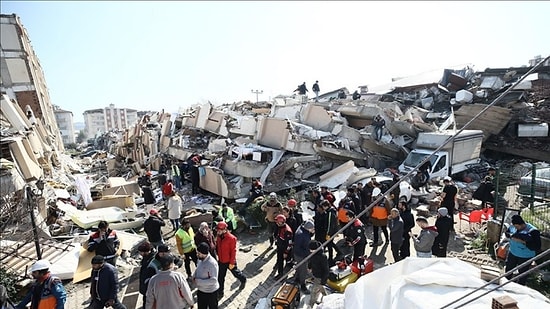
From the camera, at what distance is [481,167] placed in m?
13.6

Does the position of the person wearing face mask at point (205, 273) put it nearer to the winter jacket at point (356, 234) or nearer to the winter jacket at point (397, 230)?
the winter jacket at point (356, 234)

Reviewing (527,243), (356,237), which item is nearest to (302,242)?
(356,237)

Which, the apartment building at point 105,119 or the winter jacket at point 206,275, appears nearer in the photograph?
the winter jacket at point 206,275

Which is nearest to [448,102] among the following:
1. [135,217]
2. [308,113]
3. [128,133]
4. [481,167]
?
[481,167]

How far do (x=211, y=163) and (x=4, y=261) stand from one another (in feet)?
22.7

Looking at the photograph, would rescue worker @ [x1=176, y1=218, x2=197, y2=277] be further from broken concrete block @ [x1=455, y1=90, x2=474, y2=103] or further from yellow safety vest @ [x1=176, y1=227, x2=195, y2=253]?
broken concrete block @ [x1=455, y1=90, x2=474, y2=103]

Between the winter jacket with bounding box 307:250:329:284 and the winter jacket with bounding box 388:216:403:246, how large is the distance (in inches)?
65.1

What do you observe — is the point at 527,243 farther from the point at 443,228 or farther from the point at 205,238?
the point at 205,238

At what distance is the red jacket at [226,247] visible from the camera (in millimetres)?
5828

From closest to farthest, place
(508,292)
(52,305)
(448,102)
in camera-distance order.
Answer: (508,292) → (52,305) → (448,102)

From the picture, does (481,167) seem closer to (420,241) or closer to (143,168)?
(420,241)

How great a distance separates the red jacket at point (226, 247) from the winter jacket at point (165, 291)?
1.46 meters

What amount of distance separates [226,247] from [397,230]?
3.28 metres

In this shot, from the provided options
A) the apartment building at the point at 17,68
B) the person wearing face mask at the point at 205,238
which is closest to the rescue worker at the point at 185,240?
the person wearing face mask at the point at 205,238
